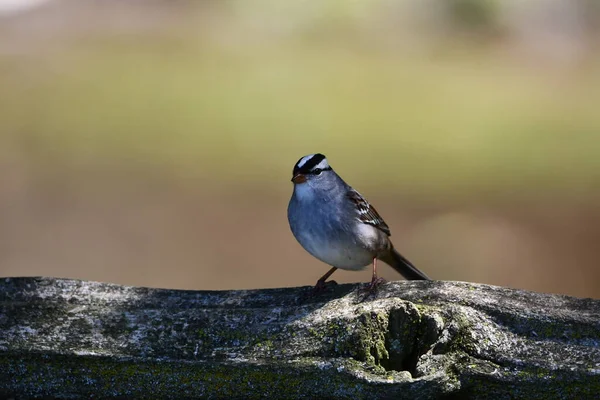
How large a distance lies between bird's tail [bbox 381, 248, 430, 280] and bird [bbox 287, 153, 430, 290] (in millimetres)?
209

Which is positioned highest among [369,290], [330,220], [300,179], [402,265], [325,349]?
[300,179]

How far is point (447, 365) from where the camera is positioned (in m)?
2.45

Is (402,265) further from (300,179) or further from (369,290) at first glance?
(369,290)

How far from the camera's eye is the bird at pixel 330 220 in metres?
4.12

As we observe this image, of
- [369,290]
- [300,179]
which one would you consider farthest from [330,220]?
[369,290]

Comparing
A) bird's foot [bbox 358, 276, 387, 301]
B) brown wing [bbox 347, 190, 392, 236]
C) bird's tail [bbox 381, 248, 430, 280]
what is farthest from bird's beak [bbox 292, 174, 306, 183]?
bird's foot [bbox 358, 276, 387, 301]

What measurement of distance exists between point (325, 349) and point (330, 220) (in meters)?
1.58

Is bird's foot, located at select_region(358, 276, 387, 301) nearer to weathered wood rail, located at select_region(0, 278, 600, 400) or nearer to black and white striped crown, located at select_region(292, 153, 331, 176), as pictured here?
weathered wood rail, located at select_region(0, 278, 600, 400)

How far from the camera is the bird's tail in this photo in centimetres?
458

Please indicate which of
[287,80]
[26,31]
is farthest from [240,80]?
[26,31]

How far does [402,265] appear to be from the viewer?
4.66 metres

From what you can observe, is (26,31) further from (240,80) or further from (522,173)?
(522,173)

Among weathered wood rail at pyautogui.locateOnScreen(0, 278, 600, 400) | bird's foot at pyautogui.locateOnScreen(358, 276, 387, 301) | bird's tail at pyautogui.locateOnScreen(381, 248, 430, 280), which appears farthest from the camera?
bird's tail at pyautogui.locateOnScreen(381, 248, 430, 280)

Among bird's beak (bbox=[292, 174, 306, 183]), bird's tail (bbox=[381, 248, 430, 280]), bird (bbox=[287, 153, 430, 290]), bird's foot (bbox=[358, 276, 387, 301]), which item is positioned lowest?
bird's foot (bbox=[358, 276, 387, 301])
